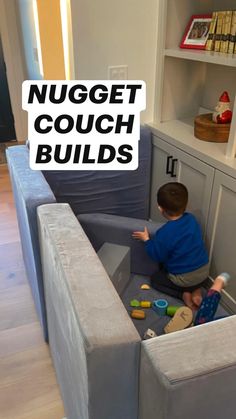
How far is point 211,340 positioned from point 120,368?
0.62ft

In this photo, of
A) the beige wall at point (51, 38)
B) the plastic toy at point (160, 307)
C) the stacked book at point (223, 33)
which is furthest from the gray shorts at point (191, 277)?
the beige wall at point (51, 38)

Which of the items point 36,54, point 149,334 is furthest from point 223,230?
point 36,54

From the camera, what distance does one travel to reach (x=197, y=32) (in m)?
1.69

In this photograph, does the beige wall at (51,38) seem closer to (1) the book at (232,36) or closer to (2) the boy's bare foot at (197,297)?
(1) the book at (232,36)

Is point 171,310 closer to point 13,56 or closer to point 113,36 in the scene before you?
point 113,36

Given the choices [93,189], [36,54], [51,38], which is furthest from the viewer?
[36,54]

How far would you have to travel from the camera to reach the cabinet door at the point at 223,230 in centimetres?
141

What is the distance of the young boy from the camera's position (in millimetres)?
1501

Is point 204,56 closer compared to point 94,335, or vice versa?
point 94,335

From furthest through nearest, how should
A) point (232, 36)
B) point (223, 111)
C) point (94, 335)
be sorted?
1. point (223, 111)
2. point (232, 36)
3. point (94, 335)

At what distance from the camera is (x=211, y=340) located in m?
0.70

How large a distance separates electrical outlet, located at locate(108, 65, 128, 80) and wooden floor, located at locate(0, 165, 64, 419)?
46.5 inches

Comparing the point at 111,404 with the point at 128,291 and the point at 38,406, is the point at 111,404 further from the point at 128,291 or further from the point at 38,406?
the point at 128,291

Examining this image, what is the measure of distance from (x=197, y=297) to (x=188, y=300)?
0.14 feet
